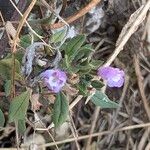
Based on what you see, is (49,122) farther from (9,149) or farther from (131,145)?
(131,145)

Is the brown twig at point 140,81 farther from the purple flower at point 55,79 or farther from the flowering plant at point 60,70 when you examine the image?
the purple flower at point 55,79

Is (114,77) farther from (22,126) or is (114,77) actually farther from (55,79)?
(22,126)

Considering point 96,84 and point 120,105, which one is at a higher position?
point 96,84

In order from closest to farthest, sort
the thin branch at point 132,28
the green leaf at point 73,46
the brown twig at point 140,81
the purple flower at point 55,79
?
the purple flower at point 55,79
the green leaf at point 73,46
the thin branch at point 132,28
the brown twig at point 140,81

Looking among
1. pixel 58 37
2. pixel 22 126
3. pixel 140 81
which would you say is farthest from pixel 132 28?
pixel 22 126

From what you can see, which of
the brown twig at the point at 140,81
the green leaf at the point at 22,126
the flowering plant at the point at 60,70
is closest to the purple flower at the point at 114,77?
the flowering plant at the point at 60,70

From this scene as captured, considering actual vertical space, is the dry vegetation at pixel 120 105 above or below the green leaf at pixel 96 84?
below

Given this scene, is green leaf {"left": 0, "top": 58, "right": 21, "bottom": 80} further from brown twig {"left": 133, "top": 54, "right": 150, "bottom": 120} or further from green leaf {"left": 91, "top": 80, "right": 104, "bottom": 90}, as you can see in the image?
brown twig {"left": 133, "top": 54, "right": 150, "bottom": 120}
